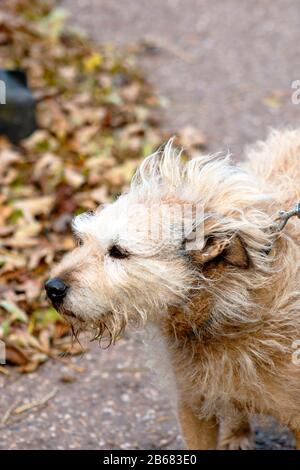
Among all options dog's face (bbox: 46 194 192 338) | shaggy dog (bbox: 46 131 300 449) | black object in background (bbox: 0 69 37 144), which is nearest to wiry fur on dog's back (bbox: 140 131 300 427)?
shaggy dog (bbox: 46 131 300 449)

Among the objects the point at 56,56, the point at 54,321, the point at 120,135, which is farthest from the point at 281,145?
the point at 56,56

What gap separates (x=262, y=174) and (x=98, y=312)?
1.20 meters

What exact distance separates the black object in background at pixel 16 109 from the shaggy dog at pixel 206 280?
3.61 meters

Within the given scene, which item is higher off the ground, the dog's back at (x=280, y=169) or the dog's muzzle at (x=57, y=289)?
the dog's back at (x=280, y=169)

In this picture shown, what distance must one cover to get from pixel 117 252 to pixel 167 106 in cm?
508

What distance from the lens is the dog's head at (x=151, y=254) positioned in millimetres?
3502

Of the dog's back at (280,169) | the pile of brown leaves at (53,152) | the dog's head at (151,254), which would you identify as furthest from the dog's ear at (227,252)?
the pile of brown leaves at (53,152)

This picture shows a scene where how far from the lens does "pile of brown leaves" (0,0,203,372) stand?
5441mm

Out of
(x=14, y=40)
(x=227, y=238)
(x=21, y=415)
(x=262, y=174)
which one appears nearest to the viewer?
(x=227, y=238)

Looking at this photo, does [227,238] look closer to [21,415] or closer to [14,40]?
[21,415]

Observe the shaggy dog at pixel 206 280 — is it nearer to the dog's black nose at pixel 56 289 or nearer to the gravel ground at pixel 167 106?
the dog's black nose at pixel 56 289

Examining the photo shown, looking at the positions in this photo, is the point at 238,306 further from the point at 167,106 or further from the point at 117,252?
the point at 167,106

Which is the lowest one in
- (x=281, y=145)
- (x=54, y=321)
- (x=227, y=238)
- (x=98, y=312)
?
(x=54, y=321)

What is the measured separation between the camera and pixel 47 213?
20.6 ft
